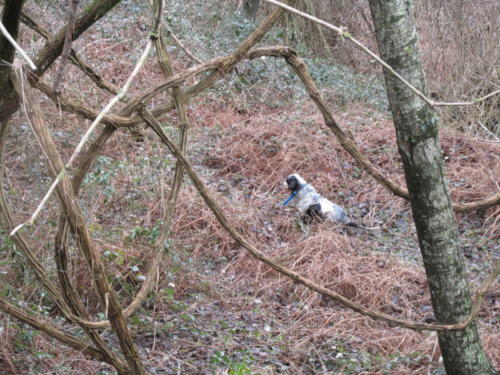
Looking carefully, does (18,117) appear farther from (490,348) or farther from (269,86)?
(269,86)

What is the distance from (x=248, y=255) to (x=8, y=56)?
9.83 feet

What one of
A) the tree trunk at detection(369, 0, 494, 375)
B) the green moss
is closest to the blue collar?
the tree trunk at detection(369, 0, 494, 375)

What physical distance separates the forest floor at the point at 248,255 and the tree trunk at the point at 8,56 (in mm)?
1170

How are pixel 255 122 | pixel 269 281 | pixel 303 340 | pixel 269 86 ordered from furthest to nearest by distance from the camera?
pixel 269 86 < pixel 255 122 < pixel 269 281 < pixel 303 340

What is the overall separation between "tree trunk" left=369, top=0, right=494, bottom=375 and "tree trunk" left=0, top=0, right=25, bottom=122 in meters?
1.18

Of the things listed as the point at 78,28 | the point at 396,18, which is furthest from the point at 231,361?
the point at 78,28

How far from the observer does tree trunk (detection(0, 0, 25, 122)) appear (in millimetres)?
1640

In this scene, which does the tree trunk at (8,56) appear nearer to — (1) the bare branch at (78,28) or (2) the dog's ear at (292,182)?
(1) the bare branch at (78,28)

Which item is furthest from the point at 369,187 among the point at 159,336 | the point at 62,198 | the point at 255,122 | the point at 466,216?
the point at 62,198

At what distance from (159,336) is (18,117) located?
145 centimetres

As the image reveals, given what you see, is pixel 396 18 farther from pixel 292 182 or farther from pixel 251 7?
pixel 251 7

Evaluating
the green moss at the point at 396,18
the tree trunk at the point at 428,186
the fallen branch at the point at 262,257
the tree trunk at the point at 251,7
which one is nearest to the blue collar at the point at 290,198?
the tree trunk at the point at 428,186

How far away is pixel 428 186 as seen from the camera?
7.64ft

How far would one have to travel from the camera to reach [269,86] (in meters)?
7.62
